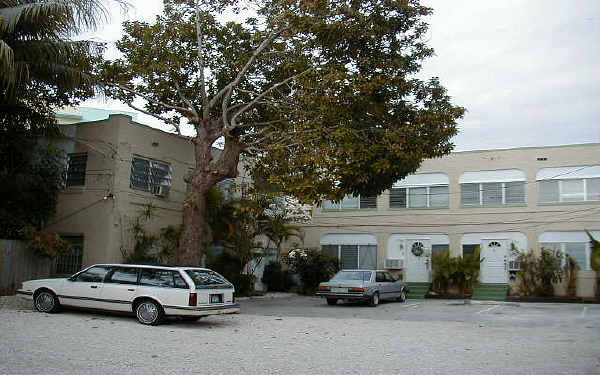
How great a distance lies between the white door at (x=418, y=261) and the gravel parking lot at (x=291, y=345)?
12564 millimetres

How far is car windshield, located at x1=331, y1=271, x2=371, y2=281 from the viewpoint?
72.5ft

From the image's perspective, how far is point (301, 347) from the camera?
1078 cm

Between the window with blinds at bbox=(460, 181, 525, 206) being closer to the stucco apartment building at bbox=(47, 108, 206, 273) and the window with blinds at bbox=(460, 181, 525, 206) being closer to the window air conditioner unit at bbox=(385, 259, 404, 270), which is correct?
the window air conditioner unit at bbox=(385, 259, 404, 270)

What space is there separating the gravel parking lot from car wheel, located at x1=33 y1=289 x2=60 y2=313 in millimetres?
249

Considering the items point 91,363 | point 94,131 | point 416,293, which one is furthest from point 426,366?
point 416,293

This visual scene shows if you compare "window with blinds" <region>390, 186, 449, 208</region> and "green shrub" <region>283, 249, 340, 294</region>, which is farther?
"window with blinds" <region>390, 186, 449, 208</region>

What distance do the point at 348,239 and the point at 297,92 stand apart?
1414 cm

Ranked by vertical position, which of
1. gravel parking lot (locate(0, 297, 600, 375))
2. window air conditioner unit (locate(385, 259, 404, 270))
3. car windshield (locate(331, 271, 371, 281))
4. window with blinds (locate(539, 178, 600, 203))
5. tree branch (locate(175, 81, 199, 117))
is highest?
tree branch (locate(175, 81, 199, 117))

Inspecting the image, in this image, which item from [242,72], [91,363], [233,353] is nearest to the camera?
[91,363]

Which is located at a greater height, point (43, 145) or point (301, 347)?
point (43, 145)

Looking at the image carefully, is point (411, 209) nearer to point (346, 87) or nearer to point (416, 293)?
point (416, 293)

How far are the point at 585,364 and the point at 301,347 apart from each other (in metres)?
4.65

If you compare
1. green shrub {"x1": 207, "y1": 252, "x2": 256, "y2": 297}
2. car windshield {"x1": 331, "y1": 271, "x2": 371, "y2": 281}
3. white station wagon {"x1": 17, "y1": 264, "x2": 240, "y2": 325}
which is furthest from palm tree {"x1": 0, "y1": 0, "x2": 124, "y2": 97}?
car windshield {"x1": 331, "y1": 271, "x2": 371, "y2": 281}

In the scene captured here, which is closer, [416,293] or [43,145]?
[43,145]
